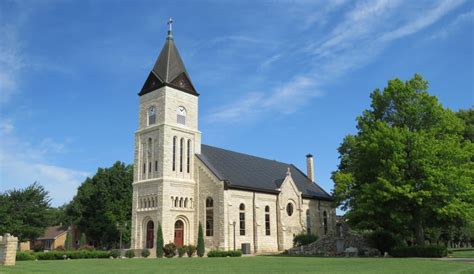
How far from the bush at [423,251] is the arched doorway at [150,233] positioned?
21.9 metres

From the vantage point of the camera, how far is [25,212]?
59375mm

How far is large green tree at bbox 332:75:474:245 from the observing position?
31391mm

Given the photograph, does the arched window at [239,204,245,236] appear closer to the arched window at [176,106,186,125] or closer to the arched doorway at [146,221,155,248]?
the arched doorway at [146,221,155,248]

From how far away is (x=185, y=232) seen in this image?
138 feet

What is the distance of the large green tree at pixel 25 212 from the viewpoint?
56.9 m

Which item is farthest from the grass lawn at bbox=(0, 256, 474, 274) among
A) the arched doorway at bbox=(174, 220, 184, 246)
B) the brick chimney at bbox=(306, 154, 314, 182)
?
the brick chimney at bbox=(306, 154, 314, 182)

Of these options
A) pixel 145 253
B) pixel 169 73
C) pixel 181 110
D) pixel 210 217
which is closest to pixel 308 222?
pixel 210 217

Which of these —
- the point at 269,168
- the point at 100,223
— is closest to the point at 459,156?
the point at 269,168

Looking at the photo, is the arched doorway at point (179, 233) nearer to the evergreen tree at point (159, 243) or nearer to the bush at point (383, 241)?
the evergreen tree at point (159, 243)

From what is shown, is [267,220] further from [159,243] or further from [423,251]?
[423,251]

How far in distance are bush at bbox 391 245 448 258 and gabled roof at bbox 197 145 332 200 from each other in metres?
16.2

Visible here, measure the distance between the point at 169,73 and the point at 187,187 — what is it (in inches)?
454

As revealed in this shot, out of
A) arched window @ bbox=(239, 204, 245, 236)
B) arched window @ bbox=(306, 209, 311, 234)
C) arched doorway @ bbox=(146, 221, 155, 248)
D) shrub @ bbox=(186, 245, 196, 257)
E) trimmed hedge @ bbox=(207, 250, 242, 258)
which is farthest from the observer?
arched window @ bbox=(306, 209, 311, 234)

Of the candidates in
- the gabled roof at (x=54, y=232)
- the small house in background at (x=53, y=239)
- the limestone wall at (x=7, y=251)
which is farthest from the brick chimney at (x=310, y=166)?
the gabled roof at (x=54, y=232)
